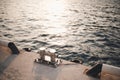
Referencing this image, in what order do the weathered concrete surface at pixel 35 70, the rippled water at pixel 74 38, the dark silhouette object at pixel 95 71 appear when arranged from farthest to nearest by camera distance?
the rippled water at pixel 74 38, the dark silhouette object at pixel 95 71, the weathered concrete surface at pixel 35 70

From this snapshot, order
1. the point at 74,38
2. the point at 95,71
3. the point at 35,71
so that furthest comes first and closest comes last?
the point at 74,38, the point at 35,71, the point at 95,71

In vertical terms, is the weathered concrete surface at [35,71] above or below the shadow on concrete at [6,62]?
below

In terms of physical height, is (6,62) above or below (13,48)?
below

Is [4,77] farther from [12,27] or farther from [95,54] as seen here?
[12,27]

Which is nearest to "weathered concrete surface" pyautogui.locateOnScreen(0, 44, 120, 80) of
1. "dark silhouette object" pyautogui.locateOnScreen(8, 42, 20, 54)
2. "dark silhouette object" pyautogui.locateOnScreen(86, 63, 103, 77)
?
"dark silhouette object" pyautogui.locateOnScreen(86, 63, 103, 77)

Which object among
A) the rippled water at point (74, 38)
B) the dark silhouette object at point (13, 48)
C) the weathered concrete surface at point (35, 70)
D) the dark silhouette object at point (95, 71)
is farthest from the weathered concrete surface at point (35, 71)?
the rippled water at point (74, 38)

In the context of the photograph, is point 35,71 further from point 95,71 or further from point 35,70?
point 95,71

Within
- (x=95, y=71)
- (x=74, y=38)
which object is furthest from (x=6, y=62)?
(x=74, y=38)

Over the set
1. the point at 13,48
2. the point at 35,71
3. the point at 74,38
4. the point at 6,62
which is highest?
the point at 13,48

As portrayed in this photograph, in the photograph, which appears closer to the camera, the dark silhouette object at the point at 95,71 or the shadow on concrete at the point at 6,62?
the dark silhouette object at the point at 95,71

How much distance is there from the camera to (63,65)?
8.41 m

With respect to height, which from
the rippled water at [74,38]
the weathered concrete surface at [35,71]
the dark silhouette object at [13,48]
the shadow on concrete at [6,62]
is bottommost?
the rippled water at [74,38]

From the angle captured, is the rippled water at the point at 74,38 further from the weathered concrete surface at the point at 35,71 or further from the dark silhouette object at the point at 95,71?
the dark silhouette object at the point at 95,71

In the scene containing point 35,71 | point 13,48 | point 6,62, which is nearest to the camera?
point 35,71
